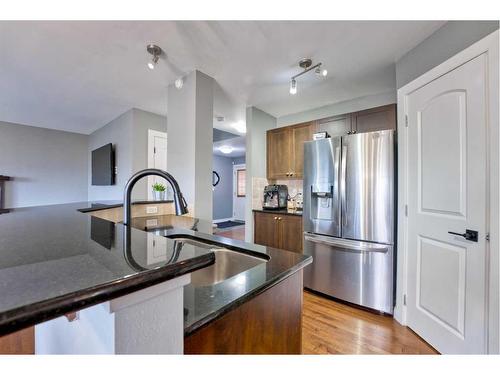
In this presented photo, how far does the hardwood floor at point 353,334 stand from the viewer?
1.60 metres

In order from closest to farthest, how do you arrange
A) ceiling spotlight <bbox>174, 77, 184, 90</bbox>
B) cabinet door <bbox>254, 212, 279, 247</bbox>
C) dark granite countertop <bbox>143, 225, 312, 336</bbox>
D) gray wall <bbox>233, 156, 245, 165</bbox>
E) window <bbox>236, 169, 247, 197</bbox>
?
dark granite countertop <bbox>143, 225, 312, 336</bbox> < ceiling spotlight <bbox>174, 77, 184, 90</bbox> < cabinet door <bbox>254, 212, 279, 247</bbox> < gray wall <bbox>233, 156, 245, 165</bbox> < window <bbox>236, 169, 247, 197</bbox>

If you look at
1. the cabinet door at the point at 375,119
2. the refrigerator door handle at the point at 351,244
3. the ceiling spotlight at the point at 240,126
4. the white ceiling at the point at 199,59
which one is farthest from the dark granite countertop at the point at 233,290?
the ceiling spotlight at the point at 240,126

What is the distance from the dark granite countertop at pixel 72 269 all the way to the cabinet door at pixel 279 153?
2770mm

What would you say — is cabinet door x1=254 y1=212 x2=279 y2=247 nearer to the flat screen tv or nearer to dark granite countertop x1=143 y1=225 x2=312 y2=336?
dark granite countertop x1=143 y1=225 x2=312 y2=336

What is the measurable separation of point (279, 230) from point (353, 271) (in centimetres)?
100

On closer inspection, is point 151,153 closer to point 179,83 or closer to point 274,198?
point 179,83

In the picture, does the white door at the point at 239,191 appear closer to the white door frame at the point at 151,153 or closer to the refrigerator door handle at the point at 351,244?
the white door frame at the point at 151,153

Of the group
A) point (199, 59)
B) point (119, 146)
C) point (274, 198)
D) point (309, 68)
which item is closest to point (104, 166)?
point (119, 146)

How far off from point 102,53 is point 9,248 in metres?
2.09

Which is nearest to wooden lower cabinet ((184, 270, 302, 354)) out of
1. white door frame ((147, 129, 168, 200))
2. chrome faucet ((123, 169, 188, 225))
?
chrome faucet ((123, 169, 188, 225))

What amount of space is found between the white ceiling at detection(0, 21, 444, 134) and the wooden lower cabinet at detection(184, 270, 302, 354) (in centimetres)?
174

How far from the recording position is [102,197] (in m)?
4.20

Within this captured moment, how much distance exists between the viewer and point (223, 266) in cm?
114

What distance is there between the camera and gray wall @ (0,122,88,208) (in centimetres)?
389
